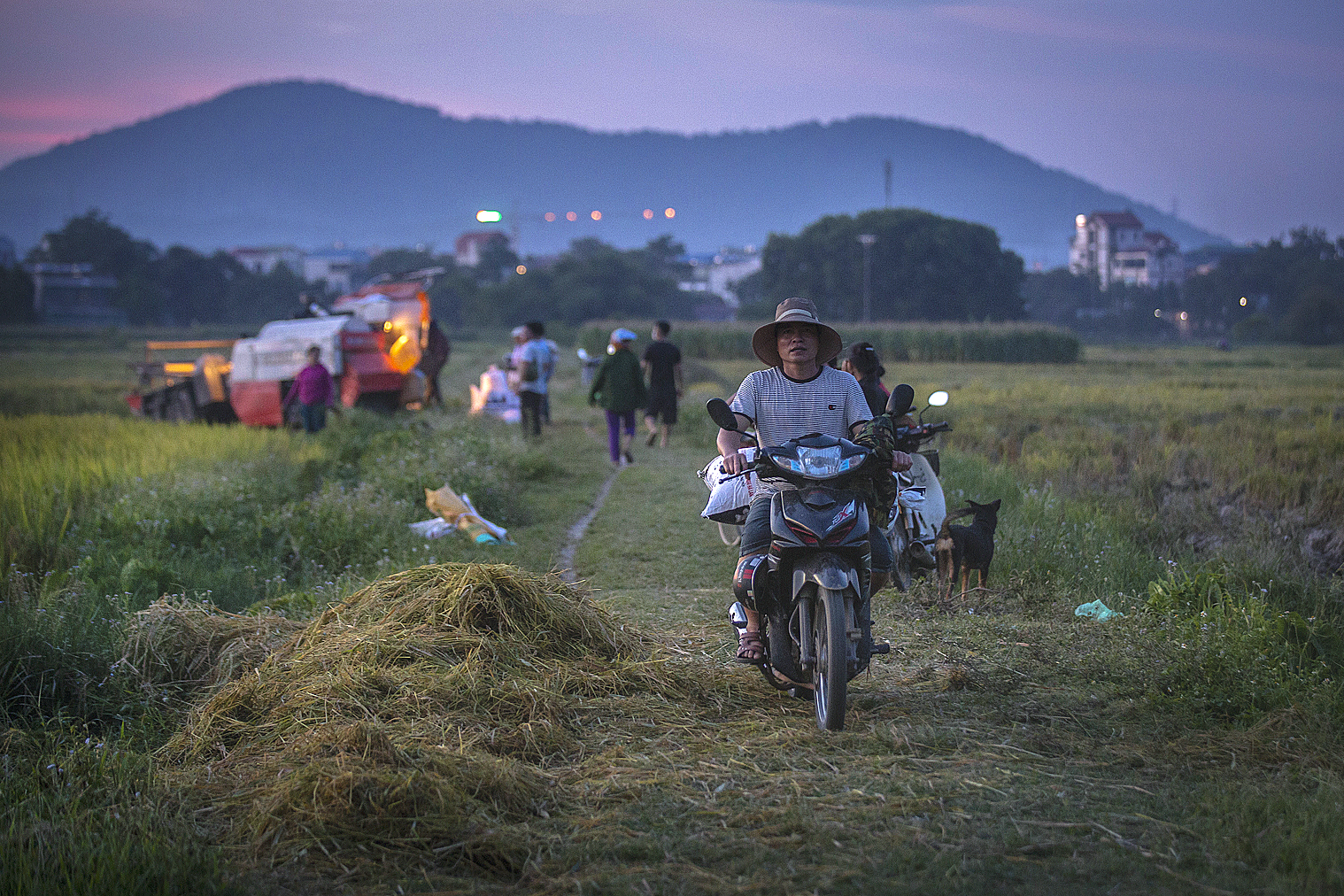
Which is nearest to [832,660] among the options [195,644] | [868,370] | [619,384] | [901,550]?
[901,550]

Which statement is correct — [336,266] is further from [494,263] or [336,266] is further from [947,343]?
[947,343]

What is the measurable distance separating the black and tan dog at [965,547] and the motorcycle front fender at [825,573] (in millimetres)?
2767

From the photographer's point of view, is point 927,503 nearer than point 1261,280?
Yes

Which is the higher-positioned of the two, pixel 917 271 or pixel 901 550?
pixel 917 271

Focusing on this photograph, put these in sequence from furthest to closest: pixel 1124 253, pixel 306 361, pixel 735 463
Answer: pixel 1124 253
pixel 306 361
pixel 735 463

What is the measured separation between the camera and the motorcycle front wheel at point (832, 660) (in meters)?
4.84

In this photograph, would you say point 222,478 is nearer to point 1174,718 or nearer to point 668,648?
point 668,648

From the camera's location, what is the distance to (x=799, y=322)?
541cm

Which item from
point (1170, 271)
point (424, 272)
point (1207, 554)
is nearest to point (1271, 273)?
point (1170, 271)

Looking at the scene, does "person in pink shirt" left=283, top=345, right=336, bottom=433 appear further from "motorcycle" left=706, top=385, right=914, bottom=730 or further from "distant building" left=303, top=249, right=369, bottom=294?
"distant building" left=303, top=249, right=369, bottom=294

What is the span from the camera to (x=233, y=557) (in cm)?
971

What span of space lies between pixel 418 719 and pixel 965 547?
422cm

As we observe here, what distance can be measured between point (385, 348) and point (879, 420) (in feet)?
55.2

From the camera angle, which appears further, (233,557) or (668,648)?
(233,557)
